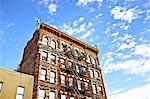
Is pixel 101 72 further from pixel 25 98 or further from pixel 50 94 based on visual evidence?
pixel 25 98

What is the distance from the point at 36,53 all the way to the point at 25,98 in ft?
28.8

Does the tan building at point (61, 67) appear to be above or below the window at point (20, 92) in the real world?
above

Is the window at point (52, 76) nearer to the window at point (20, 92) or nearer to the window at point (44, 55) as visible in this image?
the window at point (44, 55)

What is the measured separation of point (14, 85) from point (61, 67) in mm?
10075

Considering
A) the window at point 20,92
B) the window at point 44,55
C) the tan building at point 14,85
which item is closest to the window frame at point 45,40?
the window at point 44,55

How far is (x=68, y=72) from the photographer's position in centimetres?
3259

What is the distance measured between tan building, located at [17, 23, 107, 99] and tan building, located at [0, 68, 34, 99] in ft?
3.88

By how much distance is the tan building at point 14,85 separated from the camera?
75.9ft

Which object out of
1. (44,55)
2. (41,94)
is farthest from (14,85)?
(44,55)

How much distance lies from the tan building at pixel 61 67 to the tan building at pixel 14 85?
1183 millimetres

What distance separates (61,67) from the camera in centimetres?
3209

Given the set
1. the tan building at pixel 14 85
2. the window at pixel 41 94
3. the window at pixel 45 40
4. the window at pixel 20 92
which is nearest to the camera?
the tan building at pixel 14 85

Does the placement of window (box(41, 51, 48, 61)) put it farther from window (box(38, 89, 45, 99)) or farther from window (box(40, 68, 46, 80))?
window (box(38, 89, 45, 99))

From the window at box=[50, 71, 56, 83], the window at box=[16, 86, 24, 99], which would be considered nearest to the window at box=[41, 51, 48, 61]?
the window at box=[50, 71, 56, 83]
